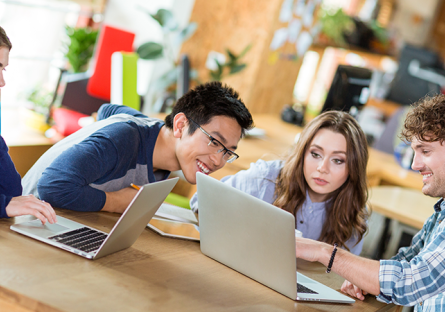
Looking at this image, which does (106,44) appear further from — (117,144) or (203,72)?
(117,144)

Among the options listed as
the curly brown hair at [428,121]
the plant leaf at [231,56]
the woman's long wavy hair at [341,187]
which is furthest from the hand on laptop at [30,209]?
the plant leaf at [231,56]

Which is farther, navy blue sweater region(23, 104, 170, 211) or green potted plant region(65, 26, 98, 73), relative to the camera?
green potted plant region(65, 26, 98, 73)

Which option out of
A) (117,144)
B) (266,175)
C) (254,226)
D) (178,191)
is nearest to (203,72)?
(178,191)

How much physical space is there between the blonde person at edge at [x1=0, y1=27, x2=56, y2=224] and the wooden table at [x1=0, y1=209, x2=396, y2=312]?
4 centimetres

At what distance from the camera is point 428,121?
1.54 meters

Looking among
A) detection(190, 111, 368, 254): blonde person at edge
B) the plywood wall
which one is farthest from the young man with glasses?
the plywood wall

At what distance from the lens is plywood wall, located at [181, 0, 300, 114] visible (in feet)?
15.2

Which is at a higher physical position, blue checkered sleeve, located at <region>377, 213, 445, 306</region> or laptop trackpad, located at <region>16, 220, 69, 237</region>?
blue checkered sleeve, located at <region>377, 213, 445, 306</region>

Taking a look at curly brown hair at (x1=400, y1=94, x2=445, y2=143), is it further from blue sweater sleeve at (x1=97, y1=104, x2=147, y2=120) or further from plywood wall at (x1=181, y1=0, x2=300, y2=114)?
plywood wall at (x1=181, y1=0, x2=300, y2=114)

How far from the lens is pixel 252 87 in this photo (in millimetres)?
4773

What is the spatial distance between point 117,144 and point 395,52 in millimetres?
6431

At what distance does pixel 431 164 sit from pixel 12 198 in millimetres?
1267

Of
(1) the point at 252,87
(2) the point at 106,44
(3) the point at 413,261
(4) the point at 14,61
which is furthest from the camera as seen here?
(1) the point at 252,87

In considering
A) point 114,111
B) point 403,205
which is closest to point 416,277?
point 114,111
